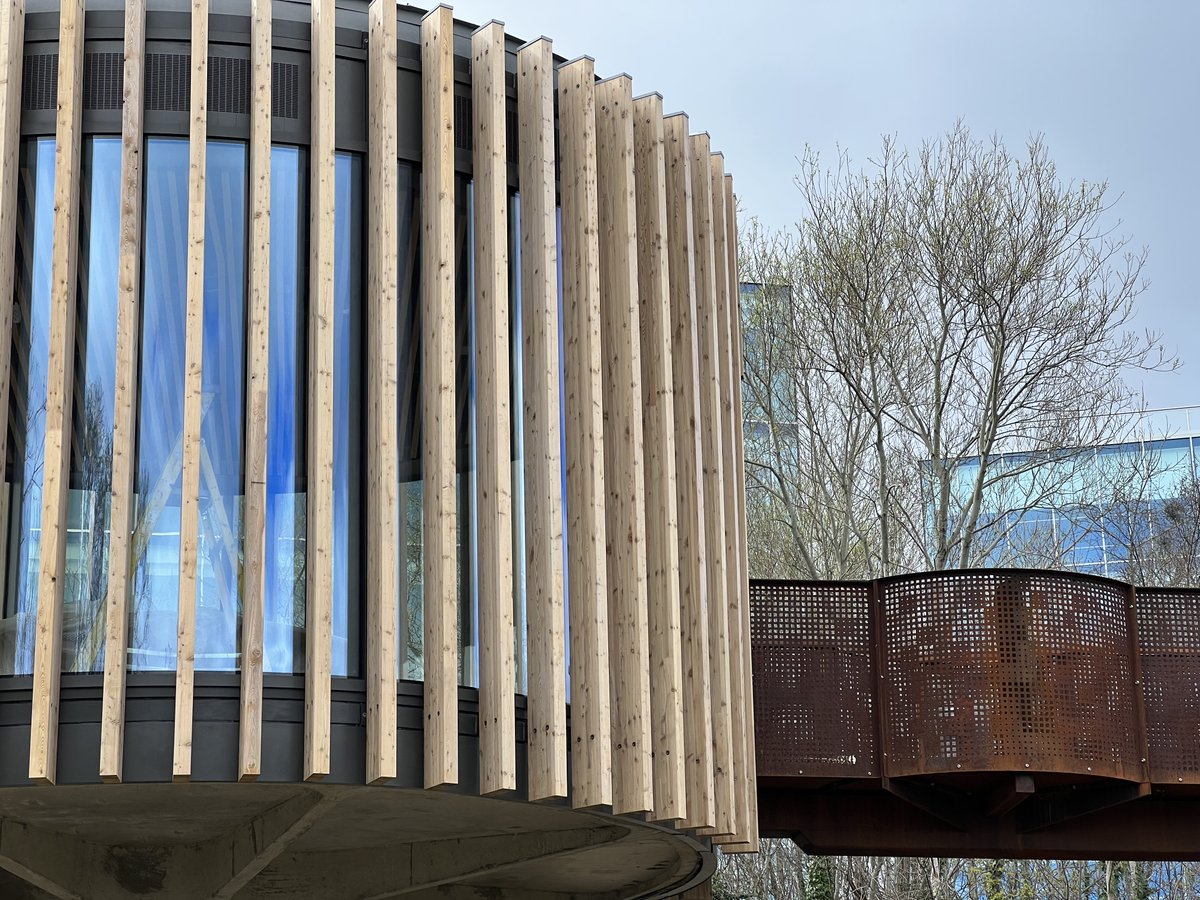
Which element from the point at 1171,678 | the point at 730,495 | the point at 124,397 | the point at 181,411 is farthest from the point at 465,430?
the point at 1171,678

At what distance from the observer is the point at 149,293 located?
9602 mm

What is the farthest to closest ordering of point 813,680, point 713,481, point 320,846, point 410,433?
1. point 320,846
2. point 813,680
3. point 713,481
4. point 410,433

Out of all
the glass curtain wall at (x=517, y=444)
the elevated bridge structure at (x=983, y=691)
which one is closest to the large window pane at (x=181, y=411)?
the glass curtain wall at (x=517, y=444)

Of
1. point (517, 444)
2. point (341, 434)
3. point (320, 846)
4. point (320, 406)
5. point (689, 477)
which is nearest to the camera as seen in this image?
point (320, 406)

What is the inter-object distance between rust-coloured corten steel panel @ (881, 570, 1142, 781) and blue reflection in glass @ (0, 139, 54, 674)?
6773 millimetres

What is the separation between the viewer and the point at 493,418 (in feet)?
32.5

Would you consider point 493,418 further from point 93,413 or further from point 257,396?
point 93,413

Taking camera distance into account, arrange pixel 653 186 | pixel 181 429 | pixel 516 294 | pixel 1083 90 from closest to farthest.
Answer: pixel 181 429 → pixel 516 294 → pixel 653 186 → pixel 1083 90

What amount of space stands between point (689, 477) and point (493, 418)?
75.7 inches

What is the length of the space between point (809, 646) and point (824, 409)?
1476 centimetres

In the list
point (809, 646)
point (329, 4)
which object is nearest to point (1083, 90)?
point (809, 646)

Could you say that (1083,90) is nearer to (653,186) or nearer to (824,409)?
(824,409)

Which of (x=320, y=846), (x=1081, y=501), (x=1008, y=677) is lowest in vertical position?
(x=320, y=846)

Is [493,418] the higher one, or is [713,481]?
[493,418]
